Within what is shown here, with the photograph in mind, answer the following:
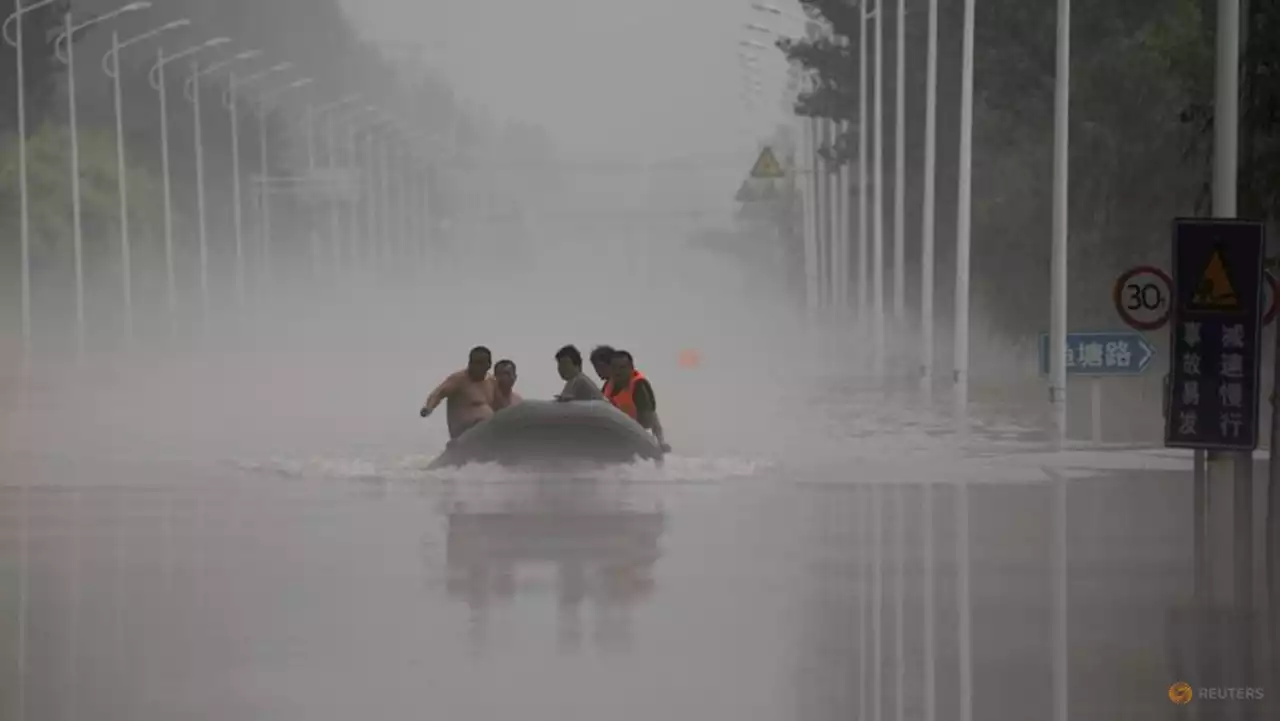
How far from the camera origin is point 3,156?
3952 inches

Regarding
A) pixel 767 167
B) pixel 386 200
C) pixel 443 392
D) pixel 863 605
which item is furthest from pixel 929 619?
pixel 386 200

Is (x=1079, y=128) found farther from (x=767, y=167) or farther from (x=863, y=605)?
(x=863, y=605)

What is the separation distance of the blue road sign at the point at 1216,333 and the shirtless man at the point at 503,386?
1349 centimetres

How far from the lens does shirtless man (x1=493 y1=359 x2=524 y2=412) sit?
33688 millimetres

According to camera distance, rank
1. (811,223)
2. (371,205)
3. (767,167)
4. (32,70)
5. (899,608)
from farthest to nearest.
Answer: (371,205)
(811,223)
(32,70)
(767,167)
(899,608)

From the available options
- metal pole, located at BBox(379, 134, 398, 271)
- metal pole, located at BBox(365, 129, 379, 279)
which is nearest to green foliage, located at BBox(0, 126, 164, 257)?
metal pole, located at BBox(365, 129, 379, 279)

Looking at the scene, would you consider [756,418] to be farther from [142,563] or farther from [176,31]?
[176,31]

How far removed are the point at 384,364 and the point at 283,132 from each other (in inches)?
3300

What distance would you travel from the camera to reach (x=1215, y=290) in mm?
20562

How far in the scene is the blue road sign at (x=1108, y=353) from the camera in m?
39.8

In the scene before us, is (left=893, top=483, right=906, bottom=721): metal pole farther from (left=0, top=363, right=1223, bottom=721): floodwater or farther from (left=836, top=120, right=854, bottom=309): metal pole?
(left=836, top=120, right=854, bottom=309): metal pole

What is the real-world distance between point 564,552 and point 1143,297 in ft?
15.5

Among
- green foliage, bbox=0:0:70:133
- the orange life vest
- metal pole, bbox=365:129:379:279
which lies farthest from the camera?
metal pole, bbox=365:129:379:279

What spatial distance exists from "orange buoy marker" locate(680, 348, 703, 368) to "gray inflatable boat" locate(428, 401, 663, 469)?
50.5 metres
